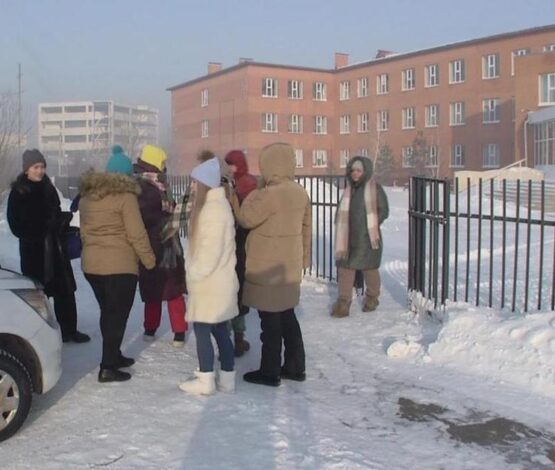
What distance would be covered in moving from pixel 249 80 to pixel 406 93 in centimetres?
1427

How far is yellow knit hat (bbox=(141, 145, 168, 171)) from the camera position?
19.6 ft

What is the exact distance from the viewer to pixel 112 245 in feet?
16.8

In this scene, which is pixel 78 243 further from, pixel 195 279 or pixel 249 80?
pixel 249 80

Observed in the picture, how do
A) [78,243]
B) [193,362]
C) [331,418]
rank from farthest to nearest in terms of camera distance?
[78,243]
[193,362]
[331,418]

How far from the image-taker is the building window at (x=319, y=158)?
6675 centimetres

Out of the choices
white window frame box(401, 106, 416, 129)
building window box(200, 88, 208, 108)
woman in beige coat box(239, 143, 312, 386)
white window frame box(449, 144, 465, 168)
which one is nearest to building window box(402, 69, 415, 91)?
white window frame box(401, 106, 416, 129)

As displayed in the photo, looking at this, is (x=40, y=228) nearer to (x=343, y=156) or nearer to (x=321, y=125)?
(x=343, y=156)

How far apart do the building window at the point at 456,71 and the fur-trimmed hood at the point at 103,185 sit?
52892 mm

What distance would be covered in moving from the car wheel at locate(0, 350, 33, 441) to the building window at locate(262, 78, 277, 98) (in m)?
60.3

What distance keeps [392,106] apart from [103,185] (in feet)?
187

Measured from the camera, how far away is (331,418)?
183 inches

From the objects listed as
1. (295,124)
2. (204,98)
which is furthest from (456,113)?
(204,98)

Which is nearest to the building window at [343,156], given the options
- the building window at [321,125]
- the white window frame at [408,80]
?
the building window at [321,125]

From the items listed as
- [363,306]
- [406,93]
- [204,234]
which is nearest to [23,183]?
[204,234]
